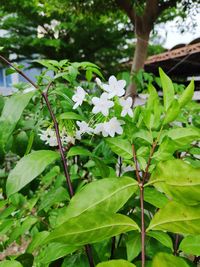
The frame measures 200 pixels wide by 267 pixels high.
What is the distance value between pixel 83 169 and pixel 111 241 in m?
0.44

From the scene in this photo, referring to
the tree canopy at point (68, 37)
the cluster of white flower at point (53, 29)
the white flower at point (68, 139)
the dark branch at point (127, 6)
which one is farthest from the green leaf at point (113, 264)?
the tree canopy at point (68, 37)

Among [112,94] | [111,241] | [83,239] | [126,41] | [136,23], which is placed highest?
[126,41]

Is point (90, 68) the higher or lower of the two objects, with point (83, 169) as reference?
higher

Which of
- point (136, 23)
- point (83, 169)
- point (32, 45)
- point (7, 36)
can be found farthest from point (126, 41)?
point (83, 169)

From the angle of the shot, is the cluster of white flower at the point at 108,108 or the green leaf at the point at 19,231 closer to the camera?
the cluster of white flower at the point at 108,108

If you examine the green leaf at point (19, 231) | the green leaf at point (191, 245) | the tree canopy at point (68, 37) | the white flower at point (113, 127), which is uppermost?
the tree canopy at point (68, 37)

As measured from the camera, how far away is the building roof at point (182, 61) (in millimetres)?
3729

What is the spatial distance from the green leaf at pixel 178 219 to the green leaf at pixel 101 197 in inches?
1.9

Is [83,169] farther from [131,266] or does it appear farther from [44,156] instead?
[131,266]

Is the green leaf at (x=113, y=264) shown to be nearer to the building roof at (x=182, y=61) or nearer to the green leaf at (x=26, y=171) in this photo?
the green leaf at (x=26, y=171)

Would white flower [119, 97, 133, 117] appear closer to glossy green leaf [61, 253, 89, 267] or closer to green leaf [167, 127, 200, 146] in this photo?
green leaf [167, 127, 200, 146]

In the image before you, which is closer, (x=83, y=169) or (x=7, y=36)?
(x=83, y=169)

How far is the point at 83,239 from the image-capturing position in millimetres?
369

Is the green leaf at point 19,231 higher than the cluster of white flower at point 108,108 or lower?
lower
